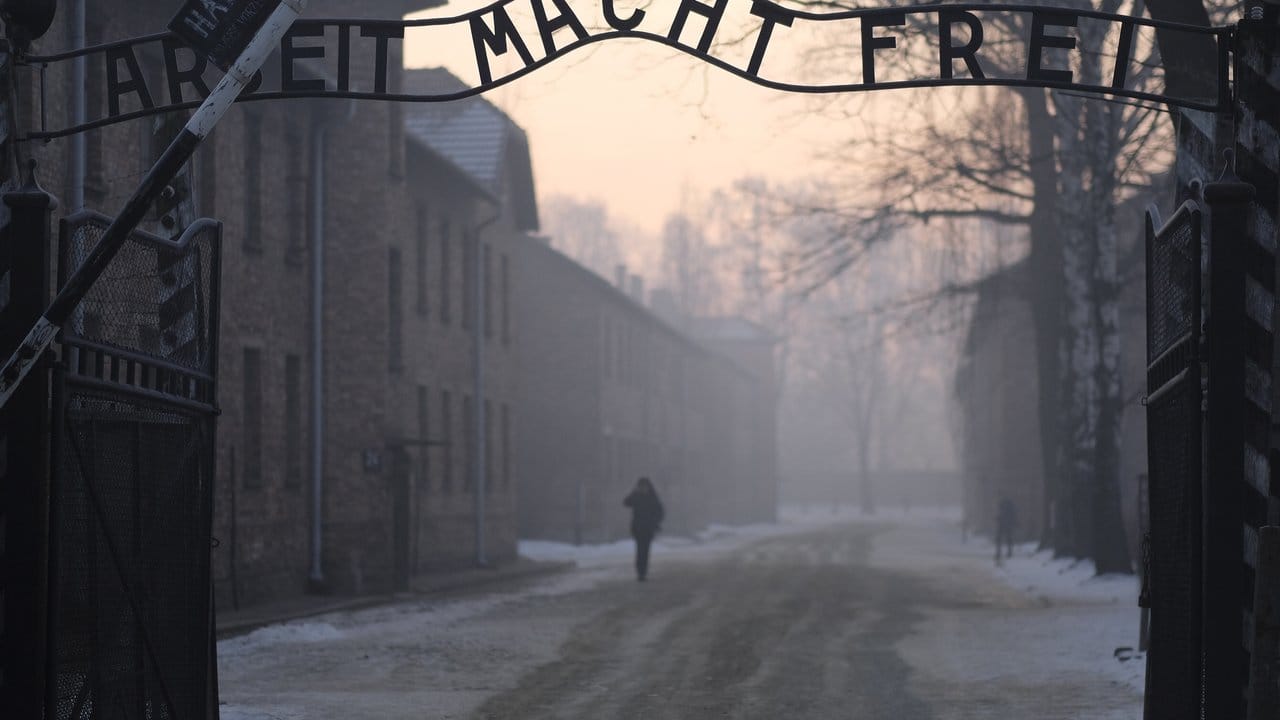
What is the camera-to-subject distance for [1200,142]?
9195mm

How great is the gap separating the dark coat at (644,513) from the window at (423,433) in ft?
12.4

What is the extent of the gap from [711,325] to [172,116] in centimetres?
8246

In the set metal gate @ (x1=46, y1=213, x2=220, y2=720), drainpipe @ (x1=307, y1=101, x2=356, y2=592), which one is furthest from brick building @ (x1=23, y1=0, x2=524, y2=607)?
metal gate @ (x1=46, y1=213, x2=220, y2=720)

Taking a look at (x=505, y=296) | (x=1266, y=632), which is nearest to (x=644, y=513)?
(x=505, y=296)

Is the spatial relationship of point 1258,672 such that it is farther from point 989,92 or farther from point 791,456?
point 791,456

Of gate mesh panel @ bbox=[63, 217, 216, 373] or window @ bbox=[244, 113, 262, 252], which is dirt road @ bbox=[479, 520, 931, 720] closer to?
gate mesh panel @ bbox=[63, 217, 216, 373]

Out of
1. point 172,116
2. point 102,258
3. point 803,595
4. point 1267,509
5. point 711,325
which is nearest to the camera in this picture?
point 102,258

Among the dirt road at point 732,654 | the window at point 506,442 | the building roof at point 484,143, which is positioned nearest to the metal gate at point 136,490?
the dirt road at point 732,654

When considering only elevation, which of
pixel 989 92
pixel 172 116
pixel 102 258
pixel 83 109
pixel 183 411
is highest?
pixel 989 92

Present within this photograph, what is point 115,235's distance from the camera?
7.20m

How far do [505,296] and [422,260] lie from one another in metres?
7.33

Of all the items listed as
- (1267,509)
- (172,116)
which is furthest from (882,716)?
(172,116)

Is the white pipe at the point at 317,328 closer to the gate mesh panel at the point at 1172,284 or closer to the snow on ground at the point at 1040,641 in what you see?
the snow on ground at the point at 1040,641

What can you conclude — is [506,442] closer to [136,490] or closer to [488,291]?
[488,291]
